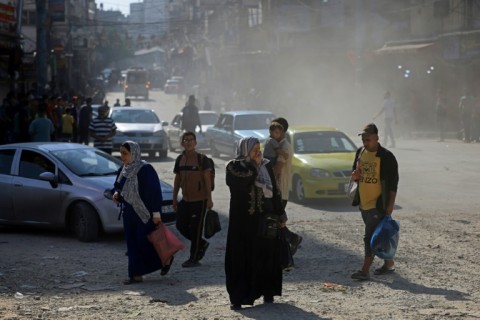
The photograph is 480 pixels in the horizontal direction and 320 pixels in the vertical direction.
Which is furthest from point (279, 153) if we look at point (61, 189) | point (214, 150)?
point (214, 150)

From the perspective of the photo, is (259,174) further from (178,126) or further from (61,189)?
(178,126)

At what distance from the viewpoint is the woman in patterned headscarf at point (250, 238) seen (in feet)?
29.5

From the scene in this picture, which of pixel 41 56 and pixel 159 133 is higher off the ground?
pixel 41 56

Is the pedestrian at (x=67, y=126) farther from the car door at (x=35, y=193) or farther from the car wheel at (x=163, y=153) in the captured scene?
the car door at (x=35, y=193)

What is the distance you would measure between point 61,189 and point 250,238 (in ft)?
18.5

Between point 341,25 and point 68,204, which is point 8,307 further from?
point 341,25

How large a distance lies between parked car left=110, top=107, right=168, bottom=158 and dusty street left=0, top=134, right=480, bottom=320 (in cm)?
1361

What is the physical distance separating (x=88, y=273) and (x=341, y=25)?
164 feet

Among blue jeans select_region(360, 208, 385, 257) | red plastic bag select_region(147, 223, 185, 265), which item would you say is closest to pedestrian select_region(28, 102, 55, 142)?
red plastic bag select_region(147, 223, 185, 265)

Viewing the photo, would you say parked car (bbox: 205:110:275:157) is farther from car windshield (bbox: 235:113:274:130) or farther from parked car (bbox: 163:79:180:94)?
parked car (bbox: 163:79:180:94)

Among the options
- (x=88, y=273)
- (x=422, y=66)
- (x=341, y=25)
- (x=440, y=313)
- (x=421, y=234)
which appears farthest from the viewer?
(x=341, y=25)

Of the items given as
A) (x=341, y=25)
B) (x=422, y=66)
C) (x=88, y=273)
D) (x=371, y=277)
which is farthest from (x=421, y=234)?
(x=341, y=25)

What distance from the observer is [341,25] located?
59688 mm

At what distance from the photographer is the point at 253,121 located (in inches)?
1114
